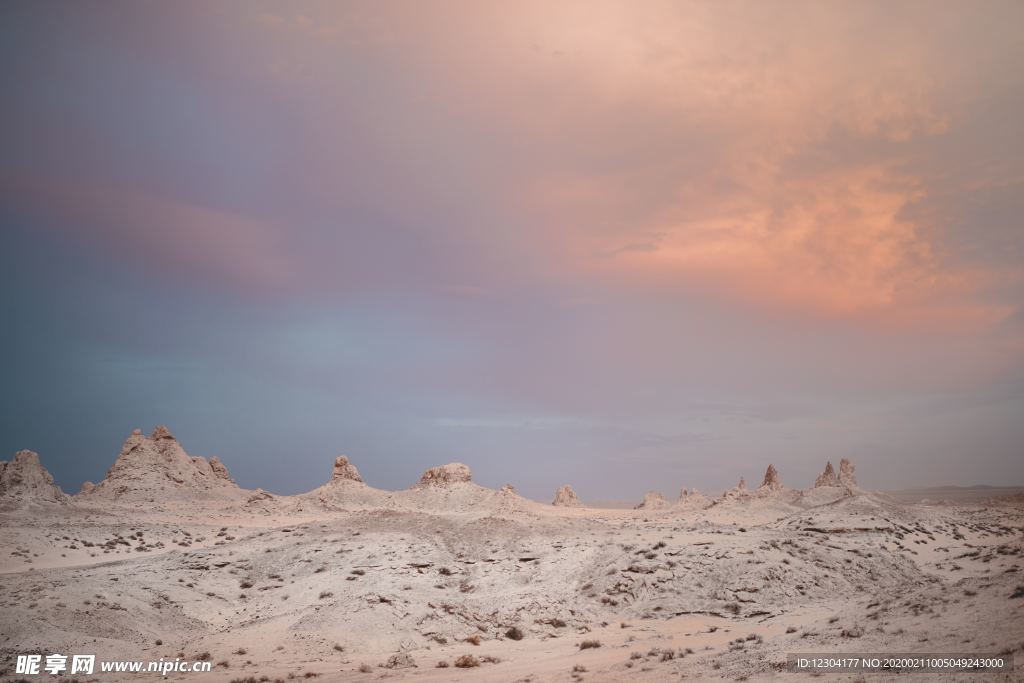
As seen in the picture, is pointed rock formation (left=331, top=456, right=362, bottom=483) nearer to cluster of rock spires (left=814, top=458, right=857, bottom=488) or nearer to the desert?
the desert

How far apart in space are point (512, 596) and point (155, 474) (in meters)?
64.6

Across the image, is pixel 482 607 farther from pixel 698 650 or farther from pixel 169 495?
pixel 169 495

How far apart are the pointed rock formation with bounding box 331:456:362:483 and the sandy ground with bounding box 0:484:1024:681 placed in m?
37.7

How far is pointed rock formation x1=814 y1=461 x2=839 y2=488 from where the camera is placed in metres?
96.3

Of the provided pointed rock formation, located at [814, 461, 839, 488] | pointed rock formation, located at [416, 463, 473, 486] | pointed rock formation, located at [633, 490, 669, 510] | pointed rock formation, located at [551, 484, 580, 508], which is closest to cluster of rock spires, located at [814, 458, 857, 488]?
pointed rock formation, located at [814, 461, 839, 488]

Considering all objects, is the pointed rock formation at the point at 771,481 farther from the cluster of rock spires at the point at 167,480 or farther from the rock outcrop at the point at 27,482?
the rock outcrop at the point at 27,482

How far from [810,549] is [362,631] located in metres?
23.1

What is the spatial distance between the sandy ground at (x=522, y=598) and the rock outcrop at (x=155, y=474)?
85.2ft

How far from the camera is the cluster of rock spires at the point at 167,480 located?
6391cm

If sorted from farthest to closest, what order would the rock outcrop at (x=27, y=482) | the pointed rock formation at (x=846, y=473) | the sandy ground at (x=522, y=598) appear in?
the pointed rock formation at (x=846, y=473) → the rock outcrop at (x=27, y=482) → the sandy ground at (x=522, y=598)

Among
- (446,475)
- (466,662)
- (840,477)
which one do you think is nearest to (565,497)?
(446,475)

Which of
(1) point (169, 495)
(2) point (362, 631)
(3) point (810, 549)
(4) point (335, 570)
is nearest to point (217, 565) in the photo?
(4) point (335, 570)

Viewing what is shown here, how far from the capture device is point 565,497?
101812 mm

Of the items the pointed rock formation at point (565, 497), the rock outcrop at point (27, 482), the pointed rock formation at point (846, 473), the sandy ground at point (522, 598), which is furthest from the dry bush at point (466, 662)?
the pointed rock formation at point (846, 473)
